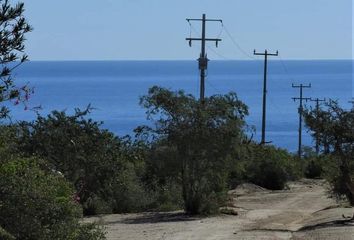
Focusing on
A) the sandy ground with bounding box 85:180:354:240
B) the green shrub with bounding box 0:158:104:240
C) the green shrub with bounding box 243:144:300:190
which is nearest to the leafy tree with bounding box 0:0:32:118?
the green shrub with bounding box 0:158:104:240

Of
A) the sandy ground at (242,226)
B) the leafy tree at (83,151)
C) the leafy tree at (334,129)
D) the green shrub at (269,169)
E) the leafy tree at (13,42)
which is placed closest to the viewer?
the leafy tree at (13,42)

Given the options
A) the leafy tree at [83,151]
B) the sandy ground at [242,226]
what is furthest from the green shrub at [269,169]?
the leafy tree at [83,151]

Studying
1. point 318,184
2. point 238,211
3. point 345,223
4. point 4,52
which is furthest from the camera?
point 318,184

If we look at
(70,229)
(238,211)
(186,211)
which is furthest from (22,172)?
(238,211)

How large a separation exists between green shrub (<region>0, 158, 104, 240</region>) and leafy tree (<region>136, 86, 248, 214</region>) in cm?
1420

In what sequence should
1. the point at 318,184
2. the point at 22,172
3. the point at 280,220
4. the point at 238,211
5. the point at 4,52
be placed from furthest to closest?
the point at 318,184 < the point at 238,211 < the point at 280,220 < the point at 22,172 < the point at 4,52

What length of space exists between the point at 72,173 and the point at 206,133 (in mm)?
4219

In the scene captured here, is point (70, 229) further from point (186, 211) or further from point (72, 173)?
point (186, 211)

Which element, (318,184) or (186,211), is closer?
(186,211)

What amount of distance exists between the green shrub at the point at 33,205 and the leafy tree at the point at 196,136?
14.2 metres

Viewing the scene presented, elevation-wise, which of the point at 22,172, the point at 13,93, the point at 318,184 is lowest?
the point at 318,184

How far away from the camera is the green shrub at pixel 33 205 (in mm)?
8727

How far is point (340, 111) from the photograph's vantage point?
2044cm

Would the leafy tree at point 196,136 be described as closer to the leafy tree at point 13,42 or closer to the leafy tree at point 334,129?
the leafy tree at point 334,129
